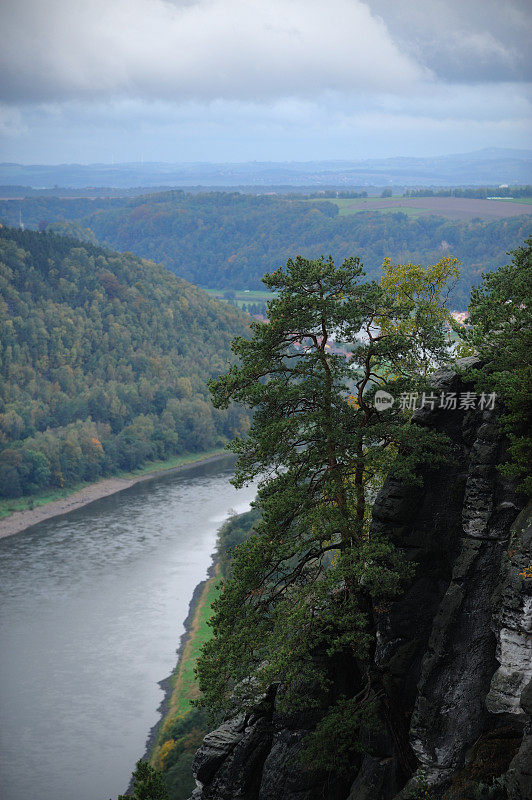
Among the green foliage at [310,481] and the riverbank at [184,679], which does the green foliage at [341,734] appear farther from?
the riverbank at [184,679]

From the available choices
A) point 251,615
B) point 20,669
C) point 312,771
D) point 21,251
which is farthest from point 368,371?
point 21,251

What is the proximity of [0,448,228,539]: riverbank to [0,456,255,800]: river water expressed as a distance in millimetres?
2430

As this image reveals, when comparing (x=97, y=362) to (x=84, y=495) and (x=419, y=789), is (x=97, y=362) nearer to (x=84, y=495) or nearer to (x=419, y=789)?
(x=84, y=495)

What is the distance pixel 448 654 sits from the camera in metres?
14.9

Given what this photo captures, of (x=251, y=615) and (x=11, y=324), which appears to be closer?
(x=251, y=615)

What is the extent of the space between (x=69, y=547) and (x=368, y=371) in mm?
68497

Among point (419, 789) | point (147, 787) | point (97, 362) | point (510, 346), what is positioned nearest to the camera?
point (419, 789)

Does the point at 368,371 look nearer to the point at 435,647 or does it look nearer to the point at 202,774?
the point at 435,647

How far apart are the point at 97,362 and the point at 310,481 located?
430 ft

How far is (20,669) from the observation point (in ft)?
181

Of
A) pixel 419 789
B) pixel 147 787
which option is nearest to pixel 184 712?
pixel 147 787

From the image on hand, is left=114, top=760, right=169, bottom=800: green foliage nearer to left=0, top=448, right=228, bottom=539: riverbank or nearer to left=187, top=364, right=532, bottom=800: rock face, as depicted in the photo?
left=187, top=364, right=532, bottom=800: rock face

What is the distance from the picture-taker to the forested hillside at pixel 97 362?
114438mm

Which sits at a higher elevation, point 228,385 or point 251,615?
point 228,385
